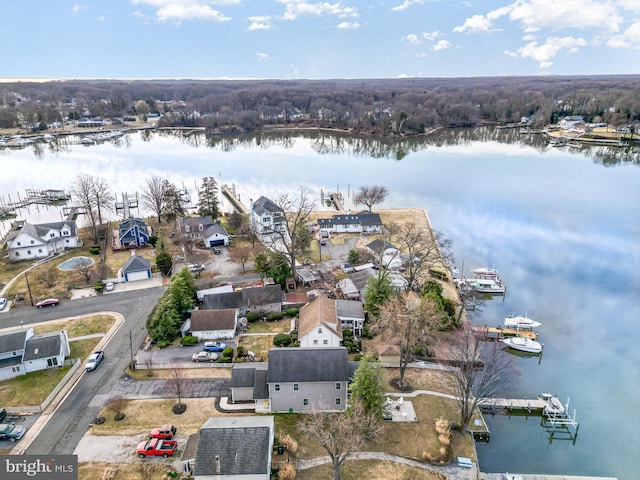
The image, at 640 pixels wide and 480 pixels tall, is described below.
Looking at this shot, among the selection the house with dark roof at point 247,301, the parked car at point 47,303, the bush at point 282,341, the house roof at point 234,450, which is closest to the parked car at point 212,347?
the bush at point 282,341

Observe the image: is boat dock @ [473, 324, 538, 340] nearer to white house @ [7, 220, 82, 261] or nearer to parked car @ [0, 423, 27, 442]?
→ parked car @ [0, 423, 27, 442]

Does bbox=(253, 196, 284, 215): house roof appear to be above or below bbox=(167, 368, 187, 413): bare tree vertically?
above

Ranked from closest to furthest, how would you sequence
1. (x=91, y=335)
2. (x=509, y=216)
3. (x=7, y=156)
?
(x=91, y=335), (x=509, y=216), (x=7, y=156)

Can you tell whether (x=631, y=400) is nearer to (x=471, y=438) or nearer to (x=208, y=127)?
(x=471, y=438)

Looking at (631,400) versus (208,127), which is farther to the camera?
(208,127)

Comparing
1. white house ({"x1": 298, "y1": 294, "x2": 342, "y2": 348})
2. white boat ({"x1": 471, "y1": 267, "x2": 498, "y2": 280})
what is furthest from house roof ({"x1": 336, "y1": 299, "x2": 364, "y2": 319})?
white boat ({"x1": 471, "y1": 267, "x2": 498, "y2": 280})

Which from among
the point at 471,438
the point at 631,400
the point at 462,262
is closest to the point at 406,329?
the point at 471,438
